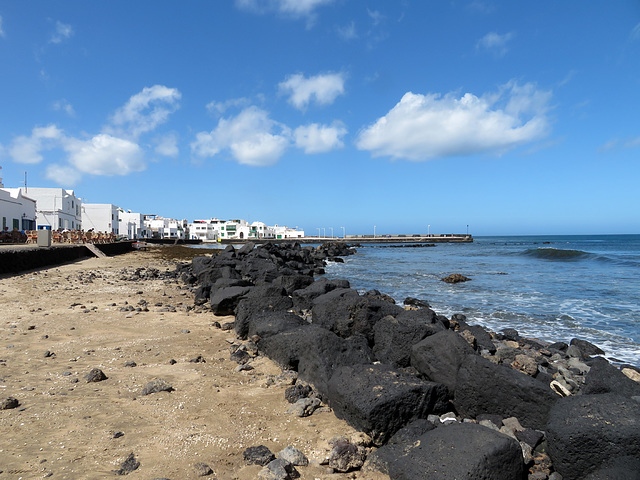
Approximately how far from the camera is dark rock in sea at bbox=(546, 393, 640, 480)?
3.06 m

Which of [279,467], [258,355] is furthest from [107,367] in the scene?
[279,467]

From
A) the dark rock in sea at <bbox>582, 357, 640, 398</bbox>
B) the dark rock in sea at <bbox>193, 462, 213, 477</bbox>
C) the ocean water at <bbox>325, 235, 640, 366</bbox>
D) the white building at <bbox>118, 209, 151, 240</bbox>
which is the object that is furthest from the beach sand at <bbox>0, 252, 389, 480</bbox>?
the white building at <bbox>118, 209, 151, 240</bbox>

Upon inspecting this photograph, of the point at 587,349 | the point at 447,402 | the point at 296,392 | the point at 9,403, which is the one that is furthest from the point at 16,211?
the point at 587,349

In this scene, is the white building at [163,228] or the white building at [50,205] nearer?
the white building at [50,205]

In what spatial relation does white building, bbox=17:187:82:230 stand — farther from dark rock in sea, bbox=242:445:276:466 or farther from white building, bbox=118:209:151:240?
dark rock in sea, bbox=242:445:276:466

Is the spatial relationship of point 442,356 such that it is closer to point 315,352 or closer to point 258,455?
point 315,352

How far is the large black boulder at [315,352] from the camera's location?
16.6ft

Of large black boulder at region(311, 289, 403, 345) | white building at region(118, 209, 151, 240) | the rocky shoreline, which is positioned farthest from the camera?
white building at region(118, 209, 151, 240)

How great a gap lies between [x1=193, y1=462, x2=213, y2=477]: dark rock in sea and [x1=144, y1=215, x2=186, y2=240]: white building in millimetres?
104413

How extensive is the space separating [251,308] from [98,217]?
7307 cm

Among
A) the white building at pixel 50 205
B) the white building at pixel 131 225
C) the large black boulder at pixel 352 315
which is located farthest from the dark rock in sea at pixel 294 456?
the white building at pixel 131 225

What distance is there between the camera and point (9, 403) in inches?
165

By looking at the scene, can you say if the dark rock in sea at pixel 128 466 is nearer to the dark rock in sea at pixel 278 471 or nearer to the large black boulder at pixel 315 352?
the dark rock in sea at pixel 278 471

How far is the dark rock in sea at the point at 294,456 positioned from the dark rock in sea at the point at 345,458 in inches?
9.4
